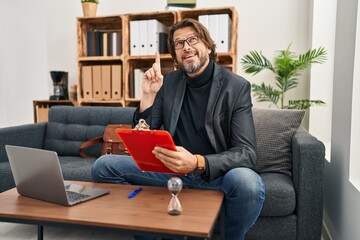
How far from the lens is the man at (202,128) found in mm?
1274

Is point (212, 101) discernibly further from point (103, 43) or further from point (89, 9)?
point (89, 9)

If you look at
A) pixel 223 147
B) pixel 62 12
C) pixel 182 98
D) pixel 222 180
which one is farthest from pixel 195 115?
pixel 62 12

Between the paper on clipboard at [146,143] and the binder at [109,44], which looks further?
the binder at [109,44]

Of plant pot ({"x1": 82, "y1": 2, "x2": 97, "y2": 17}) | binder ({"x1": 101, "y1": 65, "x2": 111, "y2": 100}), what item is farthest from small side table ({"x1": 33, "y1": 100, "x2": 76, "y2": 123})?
plant pot ({"x1": 82, "y1": 2, "x2": 97, "y2": 17})

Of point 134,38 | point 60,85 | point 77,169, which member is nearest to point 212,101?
point 77,169

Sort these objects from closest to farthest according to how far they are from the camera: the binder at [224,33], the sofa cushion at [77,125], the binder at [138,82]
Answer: the sofa cushion at [77,125], the binder at [224,33], the binder at [138,82]

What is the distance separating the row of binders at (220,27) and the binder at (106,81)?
1.02m

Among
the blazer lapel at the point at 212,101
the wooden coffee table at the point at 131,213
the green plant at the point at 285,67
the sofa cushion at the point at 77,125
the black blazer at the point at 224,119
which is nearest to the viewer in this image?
the wooden coffee table at the point at 131,213

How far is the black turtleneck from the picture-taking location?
1569 millimetres

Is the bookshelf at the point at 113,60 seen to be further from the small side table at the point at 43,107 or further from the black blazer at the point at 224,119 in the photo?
the black blazer at the point at 224,119

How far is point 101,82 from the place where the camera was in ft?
10.5

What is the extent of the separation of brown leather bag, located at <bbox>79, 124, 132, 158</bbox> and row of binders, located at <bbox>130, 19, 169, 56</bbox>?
3.20 ft

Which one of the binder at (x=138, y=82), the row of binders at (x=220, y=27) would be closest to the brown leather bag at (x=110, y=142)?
the binder at (x=138, y=82)

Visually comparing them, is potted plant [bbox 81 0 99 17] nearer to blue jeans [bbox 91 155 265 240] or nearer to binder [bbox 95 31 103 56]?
binder [bbox 95 31 103 56]
